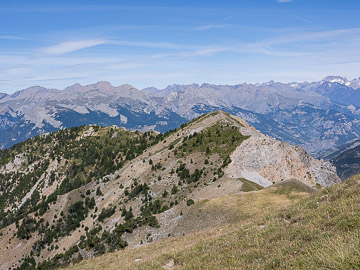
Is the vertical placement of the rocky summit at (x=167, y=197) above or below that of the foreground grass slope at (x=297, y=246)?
below

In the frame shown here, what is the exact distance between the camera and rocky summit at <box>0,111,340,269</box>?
4403cm

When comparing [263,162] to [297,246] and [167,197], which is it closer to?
[167,197]

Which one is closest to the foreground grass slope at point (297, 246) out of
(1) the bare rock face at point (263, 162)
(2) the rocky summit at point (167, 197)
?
(2) the rocky summit at point (167, 197)

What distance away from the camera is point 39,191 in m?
134

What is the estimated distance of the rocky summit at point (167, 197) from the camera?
1734 inches

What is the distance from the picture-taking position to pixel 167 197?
66688 millimetres

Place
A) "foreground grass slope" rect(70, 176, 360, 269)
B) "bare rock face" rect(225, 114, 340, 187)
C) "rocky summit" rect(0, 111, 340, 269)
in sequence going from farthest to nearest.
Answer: "bare rock face" rect(225, 114, 340, 187) < "rocky summit" rect(0, 111, 340, 269) < "foreground grass slope" rect(70, 176, 360, 269)

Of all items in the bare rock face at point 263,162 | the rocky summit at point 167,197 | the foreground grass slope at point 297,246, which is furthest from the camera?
the bare rock face at point 263,162

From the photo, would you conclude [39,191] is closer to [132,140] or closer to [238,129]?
[132,140]

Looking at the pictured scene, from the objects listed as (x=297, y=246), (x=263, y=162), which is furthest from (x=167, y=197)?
(x=297, y=246)

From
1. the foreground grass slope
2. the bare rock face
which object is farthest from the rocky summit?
the foreground grass slope

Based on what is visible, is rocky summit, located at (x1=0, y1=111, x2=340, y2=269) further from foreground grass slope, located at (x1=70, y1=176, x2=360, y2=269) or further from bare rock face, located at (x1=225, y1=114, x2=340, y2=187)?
foreground grass slope, located at (x1=70, y1=176, x2=360, y2=269)

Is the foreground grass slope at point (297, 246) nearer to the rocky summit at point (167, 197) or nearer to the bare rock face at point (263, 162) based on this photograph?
the rocky summit at point (167, 197)

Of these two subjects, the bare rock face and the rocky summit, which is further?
the bare rock face
